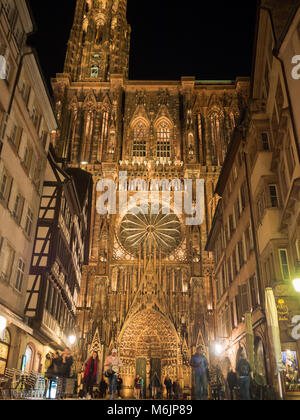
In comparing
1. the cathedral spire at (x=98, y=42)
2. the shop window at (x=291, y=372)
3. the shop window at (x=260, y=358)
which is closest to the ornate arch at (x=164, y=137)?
the cathedral spire at (x=98, y=42)

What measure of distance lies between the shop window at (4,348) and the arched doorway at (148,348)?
24.7m

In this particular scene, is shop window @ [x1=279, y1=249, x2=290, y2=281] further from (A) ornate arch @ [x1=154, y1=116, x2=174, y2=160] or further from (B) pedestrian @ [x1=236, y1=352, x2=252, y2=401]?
(A) ornate arch @ [x1=154, y1=116, x2=174, y2=160]

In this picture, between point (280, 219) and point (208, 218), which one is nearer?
point (280, 219)

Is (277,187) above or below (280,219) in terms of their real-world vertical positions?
above

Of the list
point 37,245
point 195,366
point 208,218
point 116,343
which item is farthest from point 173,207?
point 195,366

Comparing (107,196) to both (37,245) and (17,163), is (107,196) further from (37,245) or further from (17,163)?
(17,163)

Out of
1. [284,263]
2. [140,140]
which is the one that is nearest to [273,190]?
[284,263]

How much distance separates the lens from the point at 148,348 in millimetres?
41938

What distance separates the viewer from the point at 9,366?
1798 cm

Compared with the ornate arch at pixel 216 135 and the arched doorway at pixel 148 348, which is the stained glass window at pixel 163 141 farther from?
the arched doorway at pixel 148 348

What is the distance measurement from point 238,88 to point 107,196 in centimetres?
2402

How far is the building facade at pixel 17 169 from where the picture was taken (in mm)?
18047

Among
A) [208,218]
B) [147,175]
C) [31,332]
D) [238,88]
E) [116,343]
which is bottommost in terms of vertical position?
[31,332]

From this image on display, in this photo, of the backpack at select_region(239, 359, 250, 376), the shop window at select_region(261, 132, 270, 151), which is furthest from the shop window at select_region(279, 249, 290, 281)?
the backpack at select_region(239, 359, 250, 376)
